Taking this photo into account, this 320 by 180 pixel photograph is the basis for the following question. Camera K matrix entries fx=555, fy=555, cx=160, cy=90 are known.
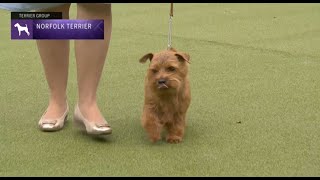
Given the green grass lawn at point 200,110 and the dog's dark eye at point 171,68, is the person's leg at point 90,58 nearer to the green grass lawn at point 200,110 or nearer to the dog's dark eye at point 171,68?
the green grass lawn at point 200,110

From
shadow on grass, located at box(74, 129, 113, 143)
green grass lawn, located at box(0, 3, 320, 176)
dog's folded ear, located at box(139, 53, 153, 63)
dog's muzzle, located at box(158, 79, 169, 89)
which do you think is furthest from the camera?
shadow on grass, located at box(74, 129, 113, 143)

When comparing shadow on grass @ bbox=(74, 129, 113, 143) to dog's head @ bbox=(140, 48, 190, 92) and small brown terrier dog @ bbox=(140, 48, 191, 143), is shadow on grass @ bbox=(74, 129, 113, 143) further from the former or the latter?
dog's head @ bbox=(140, 48, 190, 92)

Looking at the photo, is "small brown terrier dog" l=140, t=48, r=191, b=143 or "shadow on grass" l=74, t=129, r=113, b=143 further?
"shadow on grass" l=74, t=129, r=113, b=143

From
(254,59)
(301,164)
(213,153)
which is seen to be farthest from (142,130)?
(254,59)

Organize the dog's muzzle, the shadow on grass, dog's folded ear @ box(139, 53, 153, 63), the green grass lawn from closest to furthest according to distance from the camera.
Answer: the green grass lawn < the dog's muzzle < dog's folded ear @ box(139, 53, 153, 63) < the shadow on grass

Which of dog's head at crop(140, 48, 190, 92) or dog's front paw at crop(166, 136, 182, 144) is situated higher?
dog's head at crop(140, 48, 190, 92)

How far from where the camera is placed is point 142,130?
10.4 feet

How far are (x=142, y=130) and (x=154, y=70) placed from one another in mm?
499

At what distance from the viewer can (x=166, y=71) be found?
279cm

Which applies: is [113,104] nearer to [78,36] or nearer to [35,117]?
[35,117]
